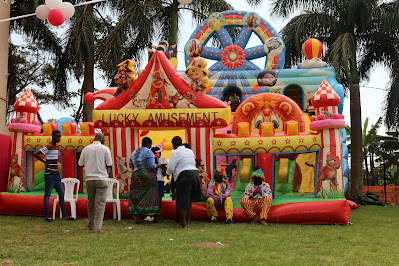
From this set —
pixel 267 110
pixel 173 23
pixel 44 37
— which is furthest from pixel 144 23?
pixel 267 110

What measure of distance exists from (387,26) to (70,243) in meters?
14.1

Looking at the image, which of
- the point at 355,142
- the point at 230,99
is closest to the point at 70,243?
the point at 230,99

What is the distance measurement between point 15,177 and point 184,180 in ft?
13.5

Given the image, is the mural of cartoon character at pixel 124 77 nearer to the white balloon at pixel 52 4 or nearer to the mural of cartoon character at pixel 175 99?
the mural of cartoon character at pixel 175 99

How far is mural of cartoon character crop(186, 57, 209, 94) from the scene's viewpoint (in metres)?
8.44

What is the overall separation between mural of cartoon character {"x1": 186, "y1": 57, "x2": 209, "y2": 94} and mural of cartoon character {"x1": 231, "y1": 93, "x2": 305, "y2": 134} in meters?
2.61

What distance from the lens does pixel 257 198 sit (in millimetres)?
7785

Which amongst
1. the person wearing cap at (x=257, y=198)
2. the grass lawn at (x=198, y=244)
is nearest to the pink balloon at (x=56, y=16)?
the grass lawn at (x=198, y=244)

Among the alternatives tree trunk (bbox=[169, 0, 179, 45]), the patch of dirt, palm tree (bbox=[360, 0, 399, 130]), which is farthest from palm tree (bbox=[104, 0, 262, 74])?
the patch of dirt

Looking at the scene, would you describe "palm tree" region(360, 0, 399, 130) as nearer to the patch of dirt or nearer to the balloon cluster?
the balloon cluster

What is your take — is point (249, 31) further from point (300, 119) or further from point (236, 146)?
point (236, 146)

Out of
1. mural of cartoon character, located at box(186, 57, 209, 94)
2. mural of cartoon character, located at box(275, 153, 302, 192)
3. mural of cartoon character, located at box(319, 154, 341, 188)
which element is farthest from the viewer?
mural of cartoon character, located at box(275, 153, 302, 192)

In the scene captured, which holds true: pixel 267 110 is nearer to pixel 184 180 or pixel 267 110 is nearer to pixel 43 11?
pixel 184 180

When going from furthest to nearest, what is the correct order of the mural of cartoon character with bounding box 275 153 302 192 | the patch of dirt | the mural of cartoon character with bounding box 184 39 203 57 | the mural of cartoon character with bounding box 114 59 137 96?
1. the mural of cartoon character with bounding box 184 39 203 57
2. the mural of cartoon character with bounding box 275 153 302 192
3. the mural of cartoon character with bounding box 114 59 137 96
4. the patch of dirt
